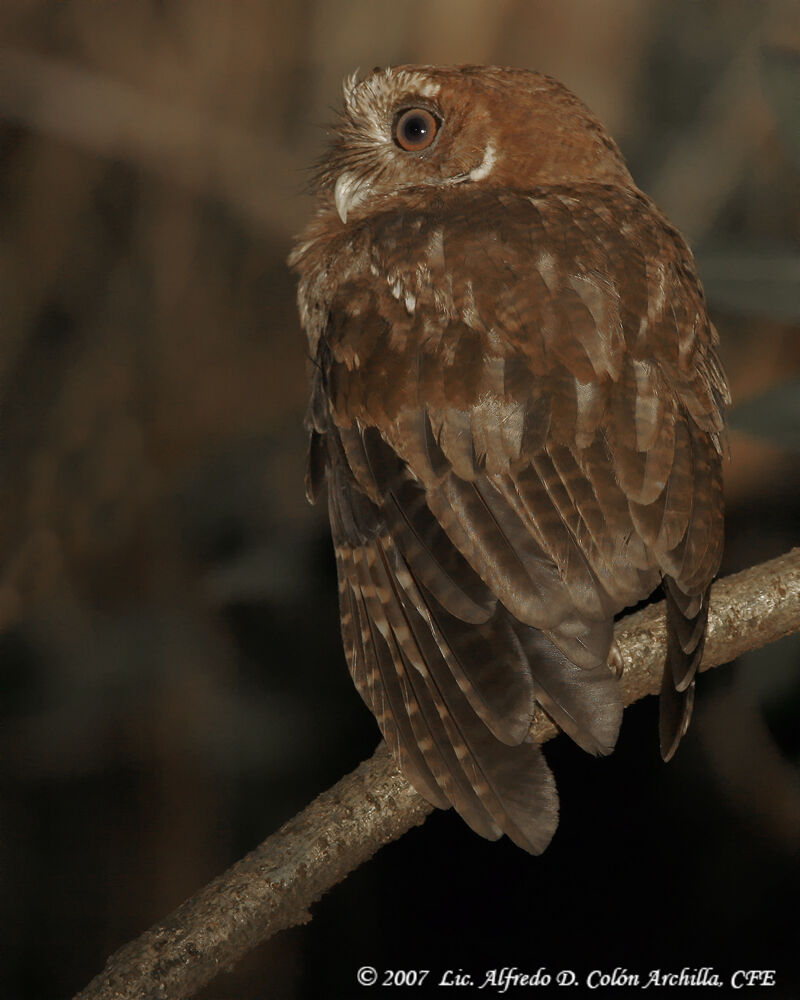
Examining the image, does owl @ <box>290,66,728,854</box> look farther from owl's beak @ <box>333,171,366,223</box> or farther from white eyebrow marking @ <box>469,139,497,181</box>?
owl's beak @ <box>333,171,366,223</box>

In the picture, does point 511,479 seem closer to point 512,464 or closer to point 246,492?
point 512,464

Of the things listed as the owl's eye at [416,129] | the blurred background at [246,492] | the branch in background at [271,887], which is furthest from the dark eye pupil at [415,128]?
the branch in background at [271,887]

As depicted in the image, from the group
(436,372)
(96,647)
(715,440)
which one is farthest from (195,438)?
(715,440)

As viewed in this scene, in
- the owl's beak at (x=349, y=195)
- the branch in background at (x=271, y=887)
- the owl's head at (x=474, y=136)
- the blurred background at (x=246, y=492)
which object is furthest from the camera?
the blurred background at (x=246, y=492)

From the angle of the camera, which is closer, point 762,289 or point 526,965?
point 526,965

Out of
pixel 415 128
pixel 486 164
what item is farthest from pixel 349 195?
pixel 486 164

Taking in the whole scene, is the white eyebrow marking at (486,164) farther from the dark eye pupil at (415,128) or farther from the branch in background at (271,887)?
the branch in background at (271,887)

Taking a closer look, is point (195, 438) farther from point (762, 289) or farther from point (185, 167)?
point (762, 289)

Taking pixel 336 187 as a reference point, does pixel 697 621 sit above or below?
below
